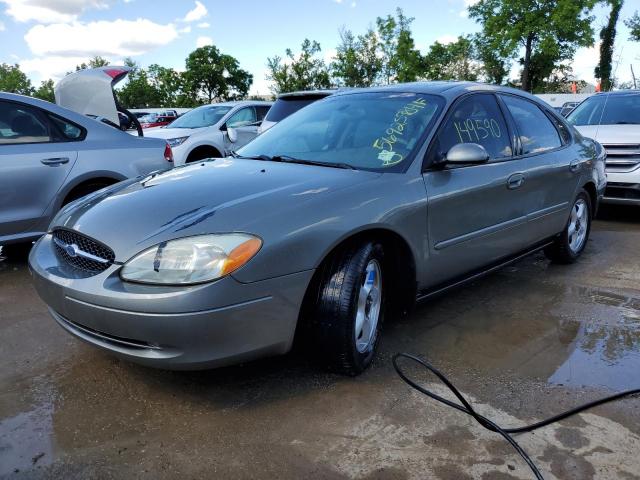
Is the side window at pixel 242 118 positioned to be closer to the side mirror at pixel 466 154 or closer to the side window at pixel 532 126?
the side window at pixel 532 126

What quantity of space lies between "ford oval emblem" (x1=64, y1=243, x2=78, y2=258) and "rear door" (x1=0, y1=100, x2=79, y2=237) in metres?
2.14

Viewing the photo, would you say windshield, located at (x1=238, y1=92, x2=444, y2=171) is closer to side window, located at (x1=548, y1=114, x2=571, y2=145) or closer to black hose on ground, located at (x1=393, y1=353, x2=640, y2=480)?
black hose on ground, located at (x1=393, y1=353, x2=640, y2=480)

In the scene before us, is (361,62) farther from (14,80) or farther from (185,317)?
(14,80)

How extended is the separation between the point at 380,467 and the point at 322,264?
0.95m

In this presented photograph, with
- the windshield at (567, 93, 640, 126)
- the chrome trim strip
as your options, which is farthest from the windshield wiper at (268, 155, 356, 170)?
the windshield at (567, 93, 640, 126)

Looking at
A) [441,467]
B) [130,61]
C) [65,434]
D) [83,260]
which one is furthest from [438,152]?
[130,61]

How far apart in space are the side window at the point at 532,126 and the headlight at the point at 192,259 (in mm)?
2534

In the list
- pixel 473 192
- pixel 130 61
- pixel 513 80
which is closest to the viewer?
pixel 473 192

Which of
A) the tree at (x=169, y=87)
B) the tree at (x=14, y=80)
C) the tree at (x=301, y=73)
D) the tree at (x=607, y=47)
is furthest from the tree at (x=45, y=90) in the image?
the tree at (x=607, y=47)

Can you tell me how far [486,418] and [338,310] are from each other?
32.4 inches

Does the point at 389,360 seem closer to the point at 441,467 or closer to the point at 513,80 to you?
the point at 441,467

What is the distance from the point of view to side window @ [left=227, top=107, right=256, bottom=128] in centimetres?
1001

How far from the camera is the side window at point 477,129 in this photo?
3.34 m

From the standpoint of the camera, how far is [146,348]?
239 cm
